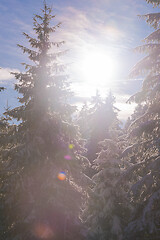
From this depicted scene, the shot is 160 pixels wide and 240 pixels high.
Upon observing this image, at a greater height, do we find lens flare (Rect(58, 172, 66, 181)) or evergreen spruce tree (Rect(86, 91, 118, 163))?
evergreen spruce tree (Rect(86, 91, 118, 163))

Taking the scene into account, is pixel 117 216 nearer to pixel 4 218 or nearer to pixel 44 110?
pixel 4 218

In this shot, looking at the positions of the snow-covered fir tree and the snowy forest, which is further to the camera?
the snow-covered fir tree

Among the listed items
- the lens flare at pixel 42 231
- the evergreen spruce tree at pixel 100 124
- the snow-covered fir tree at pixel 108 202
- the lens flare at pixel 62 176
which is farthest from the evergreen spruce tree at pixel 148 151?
the evergreen spruce tree at pixel 100 124

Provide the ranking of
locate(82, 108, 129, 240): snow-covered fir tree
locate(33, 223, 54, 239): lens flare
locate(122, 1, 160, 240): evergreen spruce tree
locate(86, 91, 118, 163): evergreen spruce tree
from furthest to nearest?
locate(86, 91, 118, 163): evergreen spruce tree → locate(82, 108, 129, 240): snow-covered fir tree → locate(33, 223, 54, 239): lens flare → locate(122, 1, 160, 240): evergreen spruce tree

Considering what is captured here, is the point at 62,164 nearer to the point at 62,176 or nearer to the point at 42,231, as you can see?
the point at 62,176

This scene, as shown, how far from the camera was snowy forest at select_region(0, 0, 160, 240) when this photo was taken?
9641mm

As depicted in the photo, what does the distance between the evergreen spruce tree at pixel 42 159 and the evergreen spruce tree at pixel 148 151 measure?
412cm

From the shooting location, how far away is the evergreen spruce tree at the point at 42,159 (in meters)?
11.1

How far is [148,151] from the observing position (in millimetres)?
9992

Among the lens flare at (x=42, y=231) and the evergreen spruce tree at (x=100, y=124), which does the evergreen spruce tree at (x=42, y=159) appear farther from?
the evergreen spruce tree at (x=100, y=124)

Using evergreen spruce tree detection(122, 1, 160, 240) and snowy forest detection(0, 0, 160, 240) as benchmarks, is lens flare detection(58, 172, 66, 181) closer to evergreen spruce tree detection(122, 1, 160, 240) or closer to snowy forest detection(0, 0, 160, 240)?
snowy forest detection(0, 0, 160, 240)

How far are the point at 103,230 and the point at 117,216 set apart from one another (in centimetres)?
143

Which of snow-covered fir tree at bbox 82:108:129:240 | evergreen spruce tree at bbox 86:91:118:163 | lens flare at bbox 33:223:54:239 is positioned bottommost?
lens flare at bbox 33:223:54:239

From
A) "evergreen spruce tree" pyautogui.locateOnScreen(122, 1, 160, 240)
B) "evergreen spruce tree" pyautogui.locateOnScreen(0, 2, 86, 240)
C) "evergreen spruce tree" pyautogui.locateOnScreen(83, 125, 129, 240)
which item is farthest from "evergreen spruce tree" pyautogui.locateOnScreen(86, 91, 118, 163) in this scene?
"evergreen spruce tree" pyautogui.locateOnScreen(122, 1, 160, 240)
